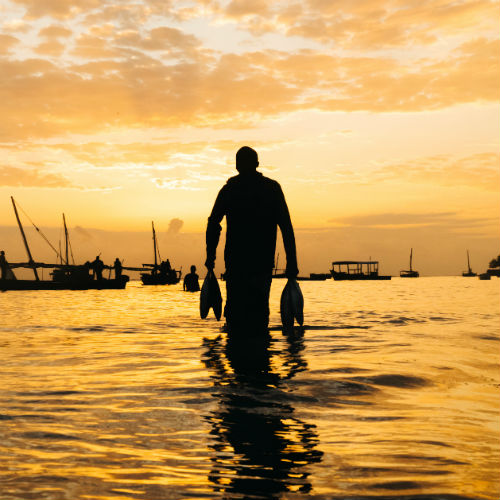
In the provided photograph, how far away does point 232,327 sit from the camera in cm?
866

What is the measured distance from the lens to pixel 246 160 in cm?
843

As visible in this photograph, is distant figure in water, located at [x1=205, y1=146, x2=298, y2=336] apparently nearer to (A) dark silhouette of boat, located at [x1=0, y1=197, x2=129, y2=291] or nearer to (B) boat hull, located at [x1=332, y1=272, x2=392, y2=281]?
(A) dark silhouette of boat, located at [x1=0, y1=197, x2=129, y2=291]

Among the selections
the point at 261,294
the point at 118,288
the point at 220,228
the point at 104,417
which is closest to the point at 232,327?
the point at 261,294

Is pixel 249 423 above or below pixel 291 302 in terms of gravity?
below

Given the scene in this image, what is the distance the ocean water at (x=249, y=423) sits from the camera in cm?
286

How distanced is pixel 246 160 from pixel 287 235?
3.84 ft

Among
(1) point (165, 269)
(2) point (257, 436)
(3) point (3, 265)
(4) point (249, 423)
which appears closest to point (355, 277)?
(1) point (165, 269)

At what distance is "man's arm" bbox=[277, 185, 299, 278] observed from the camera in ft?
27.4

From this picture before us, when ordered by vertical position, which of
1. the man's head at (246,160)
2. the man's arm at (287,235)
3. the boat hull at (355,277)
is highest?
the man's head at (246,160)

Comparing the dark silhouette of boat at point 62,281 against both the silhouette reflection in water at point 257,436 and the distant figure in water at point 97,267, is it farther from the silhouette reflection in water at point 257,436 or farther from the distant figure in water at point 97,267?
the silhouette reflection in water at point 257,436

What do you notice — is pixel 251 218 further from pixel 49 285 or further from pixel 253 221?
pixel 49 285

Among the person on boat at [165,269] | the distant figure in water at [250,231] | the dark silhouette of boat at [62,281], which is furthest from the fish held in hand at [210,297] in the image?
the person on boat at [165,269]

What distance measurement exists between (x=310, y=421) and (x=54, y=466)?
1.76 metres

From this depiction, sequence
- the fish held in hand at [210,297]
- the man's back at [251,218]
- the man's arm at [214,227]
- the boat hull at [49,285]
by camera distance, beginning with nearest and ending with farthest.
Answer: the man's back at [251,218] → the man's arm at [214,227] → the fish held in hand at [210,297] → the boat hull at [49,285]
